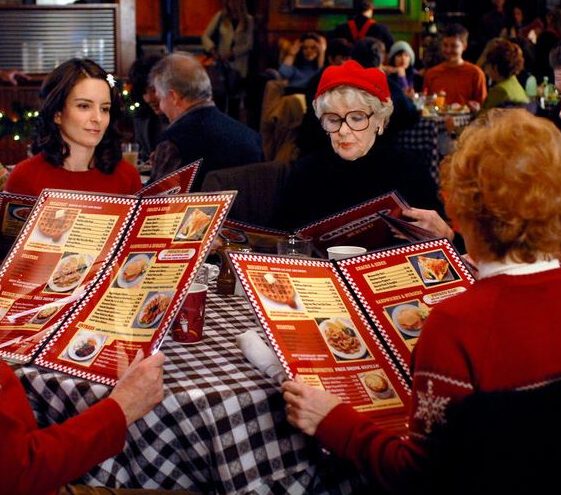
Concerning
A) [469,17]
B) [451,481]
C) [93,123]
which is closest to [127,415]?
[451,481]

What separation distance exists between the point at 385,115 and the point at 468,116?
4782 millimetres

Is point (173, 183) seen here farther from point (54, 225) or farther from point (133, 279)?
point (133, 279)

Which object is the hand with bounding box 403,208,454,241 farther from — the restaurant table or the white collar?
the restaurant table

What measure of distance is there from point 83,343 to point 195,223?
1.10 ft

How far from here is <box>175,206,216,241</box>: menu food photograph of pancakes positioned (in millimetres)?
1856

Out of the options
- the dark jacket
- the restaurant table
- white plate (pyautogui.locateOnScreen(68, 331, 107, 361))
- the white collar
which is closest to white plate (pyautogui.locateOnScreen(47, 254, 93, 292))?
white plate (pyautogui.locateOnScreen(68, 331, 107, 361))

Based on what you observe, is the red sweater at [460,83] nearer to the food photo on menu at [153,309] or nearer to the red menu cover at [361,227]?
the red menu cover at [361,227]

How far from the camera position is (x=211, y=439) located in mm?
1659

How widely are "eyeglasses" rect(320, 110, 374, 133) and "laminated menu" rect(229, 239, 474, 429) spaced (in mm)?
1149

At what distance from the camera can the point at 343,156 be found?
3199mm

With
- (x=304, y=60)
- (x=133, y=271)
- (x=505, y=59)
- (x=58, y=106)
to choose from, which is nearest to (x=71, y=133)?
(x=58, y=106)

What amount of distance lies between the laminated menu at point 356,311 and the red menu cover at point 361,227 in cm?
36

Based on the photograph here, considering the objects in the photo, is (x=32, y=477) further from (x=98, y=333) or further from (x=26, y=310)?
(x=26, y=310)

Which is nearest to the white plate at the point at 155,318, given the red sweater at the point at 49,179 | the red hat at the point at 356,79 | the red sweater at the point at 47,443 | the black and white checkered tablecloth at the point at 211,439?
the black and white checkered tablecloth at the point at 211,439
